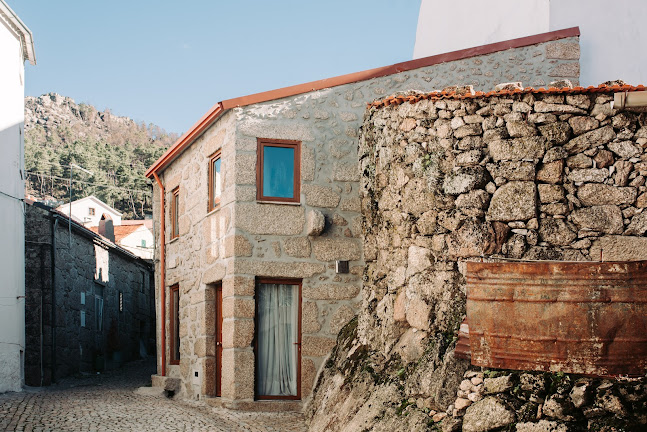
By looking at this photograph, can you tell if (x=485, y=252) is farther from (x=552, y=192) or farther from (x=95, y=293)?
(x=95, y=293)

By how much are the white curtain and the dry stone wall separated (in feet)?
6.68

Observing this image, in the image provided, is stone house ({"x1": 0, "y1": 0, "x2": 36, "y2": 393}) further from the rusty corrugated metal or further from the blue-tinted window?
the rusty corrugated metal

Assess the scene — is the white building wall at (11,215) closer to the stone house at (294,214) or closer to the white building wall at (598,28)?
the stone house at (294,214)

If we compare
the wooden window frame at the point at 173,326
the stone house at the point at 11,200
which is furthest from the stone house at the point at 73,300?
the wooden window frame at the point at 173,326

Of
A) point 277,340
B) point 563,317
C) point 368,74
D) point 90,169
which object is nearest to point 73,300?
point 277,340

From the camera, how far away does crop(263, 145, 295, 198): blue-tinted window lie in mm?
8891

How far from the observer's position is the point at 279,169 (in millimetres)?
8938

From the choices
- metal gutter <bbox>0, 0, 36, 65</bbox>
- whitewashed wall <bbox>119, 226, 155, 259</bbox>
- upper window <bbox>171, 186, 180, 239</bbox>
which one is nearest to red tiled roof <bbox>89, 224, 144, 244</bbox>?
Answer: whitewashed wall <bbox>119, 226, 155, 259</bbox>

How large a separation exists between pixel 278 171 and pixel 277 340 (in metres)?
2.05

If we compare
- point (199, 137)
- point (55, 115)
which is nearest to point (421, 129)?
point (199, 137)

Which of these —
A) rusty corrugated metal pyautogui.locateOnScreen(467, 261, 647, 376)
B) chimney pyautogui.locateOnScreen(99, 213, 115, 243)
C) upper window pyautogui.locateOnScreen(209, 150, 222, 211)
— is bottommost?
rusty corrugated metal pyautogui.locateOnScreen(467, 261, 647, 376)

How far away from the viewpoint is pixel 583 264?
5.04 metres

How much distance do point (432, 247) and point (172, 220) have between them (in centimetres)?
630

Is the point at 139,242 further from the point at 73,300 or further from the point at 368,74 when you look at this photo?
the point at 368,74
